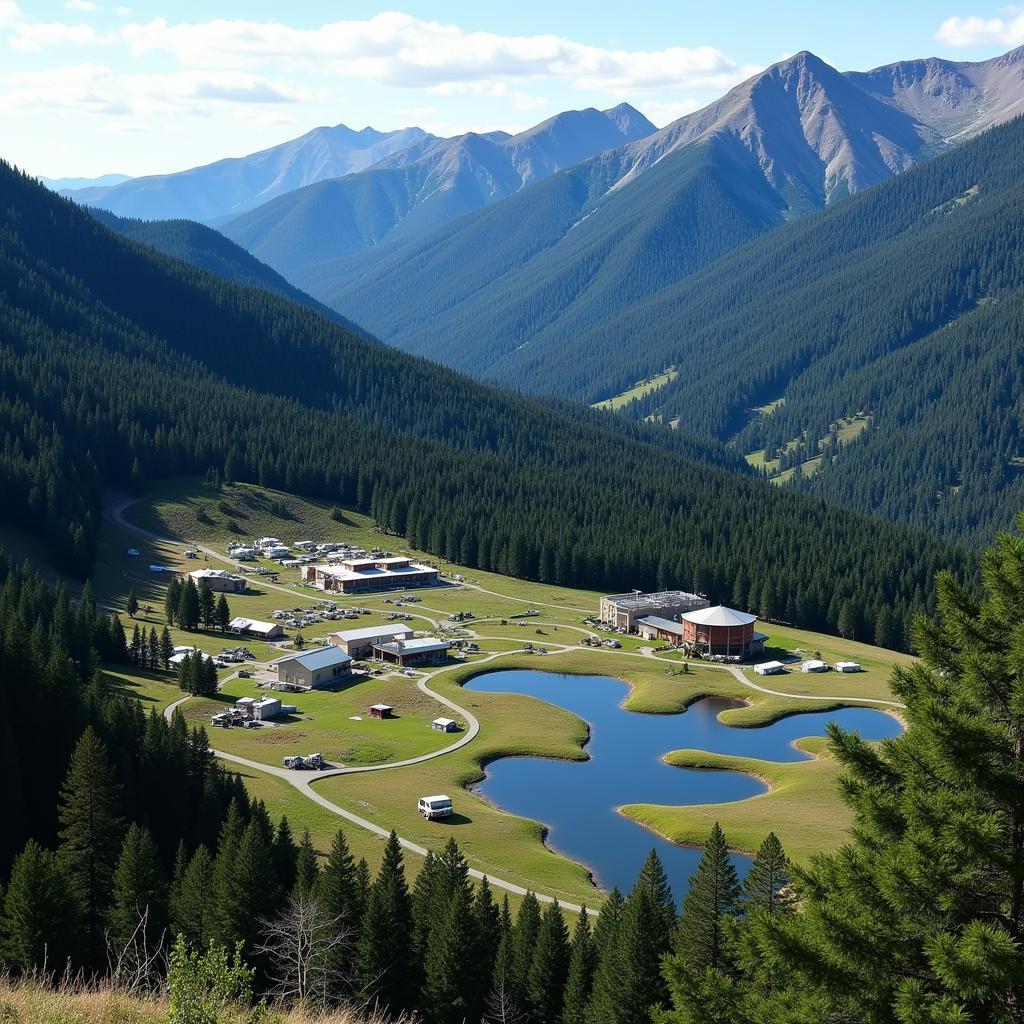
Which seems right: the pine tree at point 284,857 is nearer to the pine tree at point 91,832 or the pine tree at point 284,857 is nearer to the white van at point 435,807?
the pine tree at point 91,832

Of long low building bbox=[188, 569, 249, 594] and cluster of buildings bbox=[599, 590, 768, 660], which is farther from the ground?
cluster of buildings bbox=[599, 590, 768, 660]

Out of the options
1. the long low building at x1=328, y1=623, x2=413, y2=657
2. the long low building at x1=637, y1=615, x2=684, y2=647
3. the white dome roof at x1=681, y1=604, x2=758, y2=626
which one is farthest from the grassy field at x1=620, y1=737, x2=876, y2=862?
the long low building at x1=637, y1=615, x2=684, y2=647

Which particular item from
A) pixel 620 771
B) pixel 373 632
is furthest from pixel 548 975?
pixel 373 632

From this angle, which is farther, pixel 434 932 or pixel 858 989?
pixel 434 932

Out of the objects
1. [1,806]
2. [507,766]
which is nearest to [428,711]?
[507,766]

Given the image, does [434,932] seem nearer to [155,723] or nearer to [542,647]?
[155,723]

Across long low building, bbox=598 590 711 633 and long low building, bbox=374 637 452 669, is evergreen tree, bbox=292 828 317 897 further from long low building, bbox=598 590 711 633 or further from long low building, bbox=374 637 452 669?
long low building, bbox=598 590 711 633

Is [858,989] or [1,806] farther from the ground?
[858,989]
